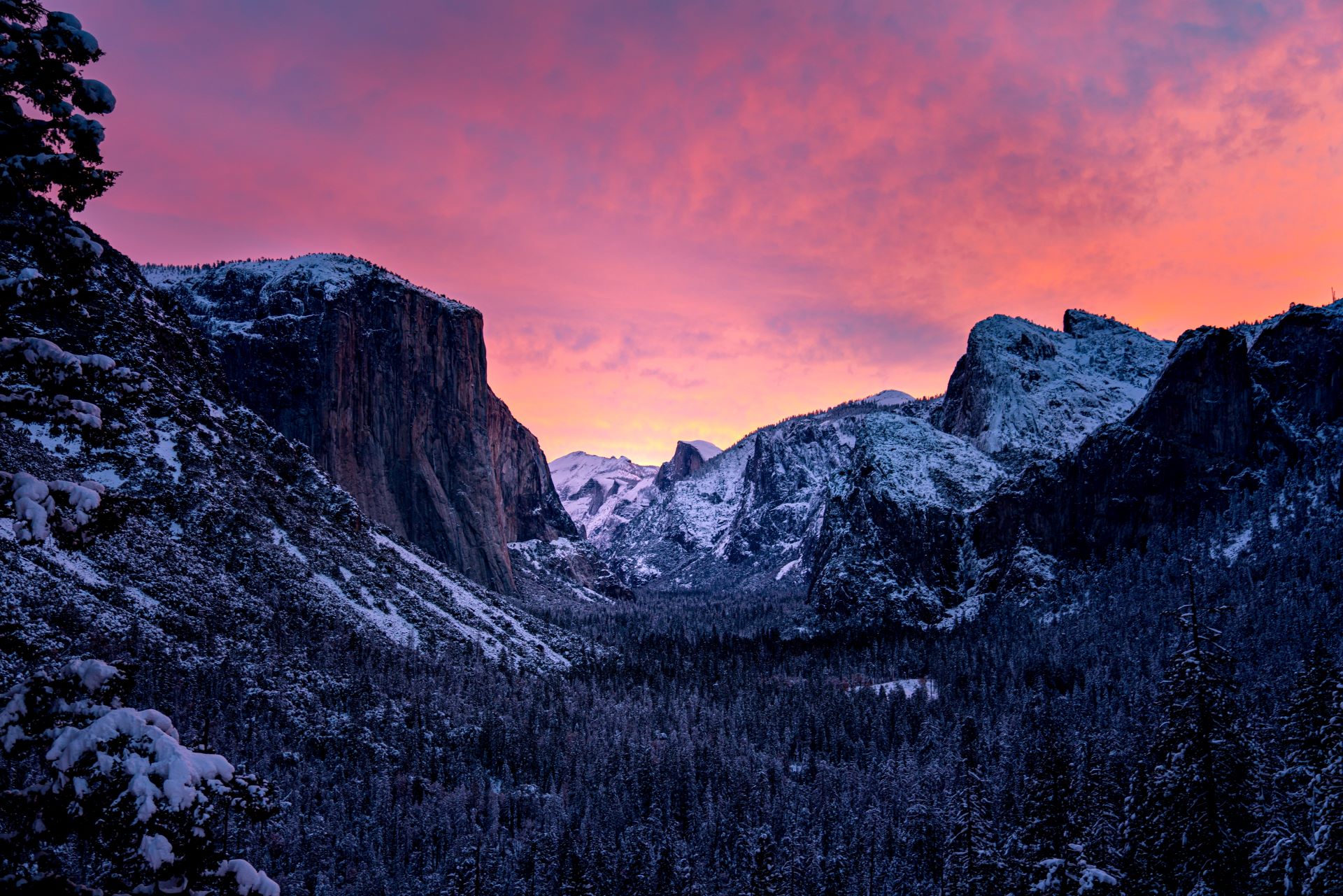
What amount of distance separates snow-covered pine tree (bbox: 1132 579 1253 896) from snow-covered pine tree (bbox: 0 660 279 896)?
1074 inches

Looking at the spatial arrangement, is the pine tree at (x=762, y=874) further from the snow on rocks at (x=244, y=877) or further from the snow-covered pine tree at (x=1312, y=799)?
the snow on rocks at (x=244, y=877)

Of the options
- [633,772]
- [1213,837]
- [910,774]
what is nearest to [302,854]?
[633,772]

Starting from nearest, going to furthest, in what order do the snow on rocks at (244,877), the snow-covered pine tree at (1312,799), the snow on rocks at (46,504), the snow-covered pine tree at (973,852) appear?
1. the snow on rocks at (46,504)
2. the snow on rocks at (244,877)
3. the snow-covered pine tree at (1312,799)
4. the snow-covered pine tree at (973,852)

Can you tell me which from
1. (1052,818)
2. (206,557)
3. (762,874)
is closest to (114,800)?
(1052,818)

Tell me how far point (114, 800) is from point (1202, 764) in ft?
97.6

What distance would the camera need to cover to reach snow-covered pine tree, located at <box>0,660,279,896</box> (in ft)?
30.1

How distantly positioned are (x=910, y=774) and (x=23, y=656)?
116m

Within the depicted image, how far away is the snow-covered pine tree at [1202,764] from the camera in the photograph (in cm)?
2714

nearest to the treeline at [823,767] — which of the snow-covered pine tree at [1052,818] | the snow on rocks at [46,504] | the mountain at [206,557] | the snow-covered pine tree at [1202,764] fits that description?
the snow-covered pine tree at [1202,764]

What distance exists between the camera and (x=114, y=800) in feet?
30.7

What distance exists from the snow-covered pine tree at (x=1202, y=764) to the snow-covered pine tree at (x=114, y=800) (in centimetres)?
2728

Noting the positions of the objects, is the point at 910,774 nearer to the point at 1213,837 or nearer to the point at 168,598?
the point at 1213,837

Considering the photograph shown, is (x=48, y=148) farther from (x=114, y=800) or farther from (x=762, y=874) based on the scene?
(x=762, y=874)

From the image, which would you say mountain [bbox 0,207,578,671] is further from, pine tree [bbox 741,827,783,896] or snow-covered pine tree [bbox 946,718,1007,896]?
snow-covered pine tree [bbox 946,718,1007,896]
